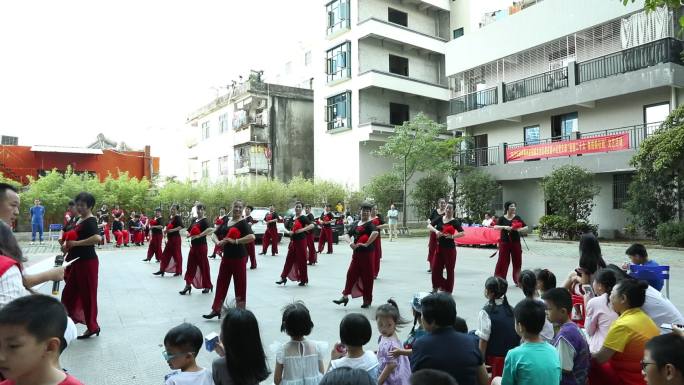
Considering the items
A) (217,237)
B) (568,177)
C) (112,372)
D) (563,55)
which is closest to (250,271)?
(217,237)

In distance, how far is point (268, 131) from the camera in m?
36.7

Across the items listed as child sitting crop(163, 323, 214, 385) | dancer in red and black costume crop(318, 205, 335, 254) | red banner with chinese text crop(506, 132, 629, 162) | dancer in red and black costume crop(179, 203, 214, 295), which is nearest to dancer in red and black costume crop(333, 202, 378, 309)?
dancer in red and black costume crop(179, 203, 214, 295)

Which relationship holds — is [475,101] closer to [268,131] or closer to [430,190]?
[430,190]

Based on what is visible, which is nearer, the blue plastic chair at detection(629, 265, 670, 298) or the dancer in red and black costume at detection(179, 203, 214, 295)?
the blue plastic chair at detection(629, 265, 670, 298)

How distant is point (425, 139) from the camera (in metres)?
26.2

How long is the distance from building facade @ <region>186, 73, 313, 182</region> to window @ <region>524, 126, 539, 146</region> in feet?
57.2

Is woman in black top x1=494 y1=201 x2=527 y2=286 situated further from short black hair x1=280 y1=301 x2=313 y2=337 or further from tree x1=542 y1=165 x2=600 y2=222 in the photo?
tree x1=542 y1=165 x2=600 y2=222

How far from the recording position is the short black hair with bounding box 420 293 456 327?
326cm

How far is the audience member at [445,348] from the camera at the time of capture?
10.5 ft

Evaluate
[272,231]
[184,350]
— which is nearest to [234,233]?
[184,350]

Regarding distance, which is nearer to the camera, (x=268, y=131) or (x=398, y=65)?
(x=398, y=65)

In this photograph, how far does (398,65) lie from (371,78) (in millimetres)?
4008

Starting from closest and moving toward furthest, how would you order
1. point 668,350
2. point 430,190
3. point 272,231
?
point 668,350 → point 272,231 → point 430,190

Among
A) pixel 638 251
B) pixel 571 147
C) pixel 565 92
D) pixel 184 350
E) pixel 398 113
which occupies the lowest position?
pixel 184 350
